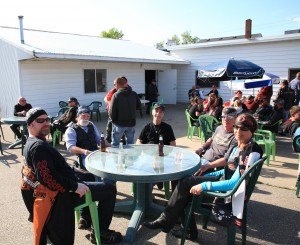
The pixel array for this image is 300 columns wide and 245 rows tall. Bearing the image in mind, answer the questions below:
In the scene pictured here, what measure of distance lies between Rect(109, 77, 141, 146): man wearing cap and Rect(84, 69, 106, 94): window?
25.9 ft

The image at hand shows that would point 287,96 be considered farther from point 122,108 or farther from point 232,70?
point 122,108

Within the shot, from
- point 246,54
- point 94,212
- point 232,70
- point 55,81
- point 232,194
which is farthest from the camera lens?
point 246,54

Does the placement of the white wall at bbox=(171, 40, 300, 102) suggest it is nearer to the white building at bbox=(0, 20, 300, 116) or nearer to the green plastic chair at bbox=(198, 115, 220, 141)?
the white building at bbox=(0, 20, 300, 116)

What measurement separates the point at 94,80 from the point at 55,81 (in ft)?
6.61

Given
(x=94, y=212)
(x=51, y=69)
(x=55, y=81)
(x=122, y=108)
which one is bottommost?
(x=94, y=212)

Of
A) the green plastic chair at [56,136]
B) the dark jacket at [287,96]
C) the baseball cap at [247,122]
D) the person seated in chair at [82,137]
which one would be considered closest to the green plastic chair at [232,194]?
the baseball cap at [247,122]

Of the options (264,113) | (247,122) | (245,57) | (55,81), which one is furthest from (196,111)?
(245,57)

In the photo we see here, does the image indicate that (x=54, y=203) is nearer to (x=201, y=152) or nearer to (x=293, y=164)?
(x=201, y=152)

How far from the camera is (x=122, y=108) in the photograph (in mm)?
5070

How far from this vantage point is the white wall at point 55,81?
10625 mm

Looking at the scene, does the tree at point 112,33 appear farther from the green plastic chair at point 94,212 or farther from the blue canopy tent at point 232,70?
the green plastic chair at point 94,212

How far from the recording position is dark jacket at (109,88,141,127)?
508 centimetres

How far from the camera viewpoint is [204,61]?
15648mm

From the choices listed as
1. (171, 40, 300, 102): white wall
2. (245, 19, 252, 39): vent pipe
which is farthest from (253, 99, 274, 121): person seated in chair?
(245, 19, 252, 39): vent pipe
